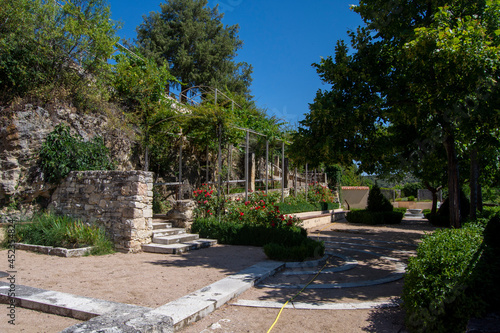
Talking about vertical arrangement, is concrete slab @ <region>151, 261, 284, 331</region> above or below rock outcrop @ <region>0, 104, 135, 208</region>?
below

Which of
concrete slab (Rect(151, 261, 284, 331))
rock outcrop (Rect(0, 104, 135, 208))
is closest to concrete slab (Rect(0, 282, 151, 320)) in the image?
concrete slab (Rect(151, 261, 284, 331))

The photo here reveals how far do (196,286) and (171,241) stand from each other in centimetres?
333

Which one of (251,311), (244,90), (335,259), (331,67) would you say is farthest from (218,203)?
(244,90)

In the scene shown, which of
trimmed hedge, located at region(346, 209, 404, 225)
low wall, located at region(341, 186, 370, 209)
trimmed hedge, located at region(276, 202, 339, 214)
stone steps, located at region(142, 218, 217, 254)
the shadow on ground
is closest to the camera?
the shadow on ground

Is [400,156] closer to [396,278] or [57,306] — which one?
[396,278]

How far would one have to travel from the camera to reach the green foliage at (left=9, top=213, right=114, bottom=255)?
724cm

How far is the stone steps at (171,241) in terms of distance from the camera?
7668 millimetres

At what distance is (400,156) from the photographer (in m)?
9.14

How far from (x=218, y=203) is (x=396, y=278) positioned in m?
5.39

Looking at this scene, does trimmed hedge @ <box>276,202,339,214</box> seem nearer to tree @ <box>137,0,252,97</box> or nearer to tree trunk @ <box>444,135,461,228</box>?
tree trunk @ <box>444,135,461,228</box>

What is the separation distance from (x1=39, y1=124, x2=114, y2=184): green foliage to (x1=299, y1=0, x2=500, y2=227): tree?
18.7 ft

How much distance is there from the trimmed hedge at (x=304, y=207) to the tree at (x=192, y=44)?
10.6 meters

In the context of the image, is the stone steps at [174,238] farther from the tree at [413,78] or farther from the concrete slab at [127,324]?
the concrete slab at [127,324]

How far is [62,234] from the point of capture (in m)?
7.26
